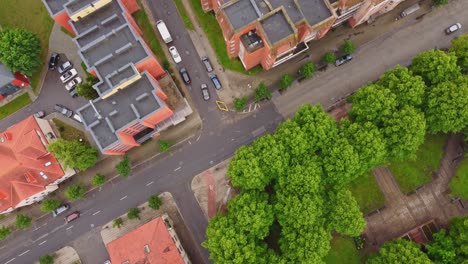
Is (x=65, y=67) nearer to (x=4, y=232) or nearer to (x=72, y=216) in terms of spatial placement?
(x=72, y=216)

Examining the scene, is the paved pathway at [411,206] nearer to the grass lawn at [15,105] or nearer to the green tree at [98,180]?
the green tree at [98,180]

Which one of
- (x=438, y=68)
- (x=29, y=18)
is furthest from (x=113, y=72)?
(x=438, y=68)

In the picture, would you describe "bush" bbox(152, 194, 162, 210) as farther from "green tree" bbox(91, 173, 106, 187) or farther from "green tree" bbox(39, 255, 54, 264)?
"green tree" bbox(39, 255, 54, 264)

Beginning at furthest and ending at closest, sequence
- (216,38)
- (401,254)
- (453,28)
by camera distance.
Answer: (216,38) → (453,28) → (401,254)

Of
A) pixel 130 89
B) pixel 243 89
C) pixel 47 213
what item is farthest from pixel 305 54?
pixel 47 213

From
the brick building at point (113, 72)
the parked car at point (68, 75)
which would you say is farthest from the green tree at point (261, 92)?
the parked car at point (68, 75)

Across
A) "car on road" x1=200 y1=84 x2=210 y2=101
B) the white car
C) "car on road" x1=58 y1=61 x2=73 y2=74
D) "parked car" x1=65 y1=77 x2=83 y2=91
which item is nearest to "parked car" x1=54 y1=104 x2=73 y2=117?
"parked car" x1=65 y1=77 x2=83 y2=91
